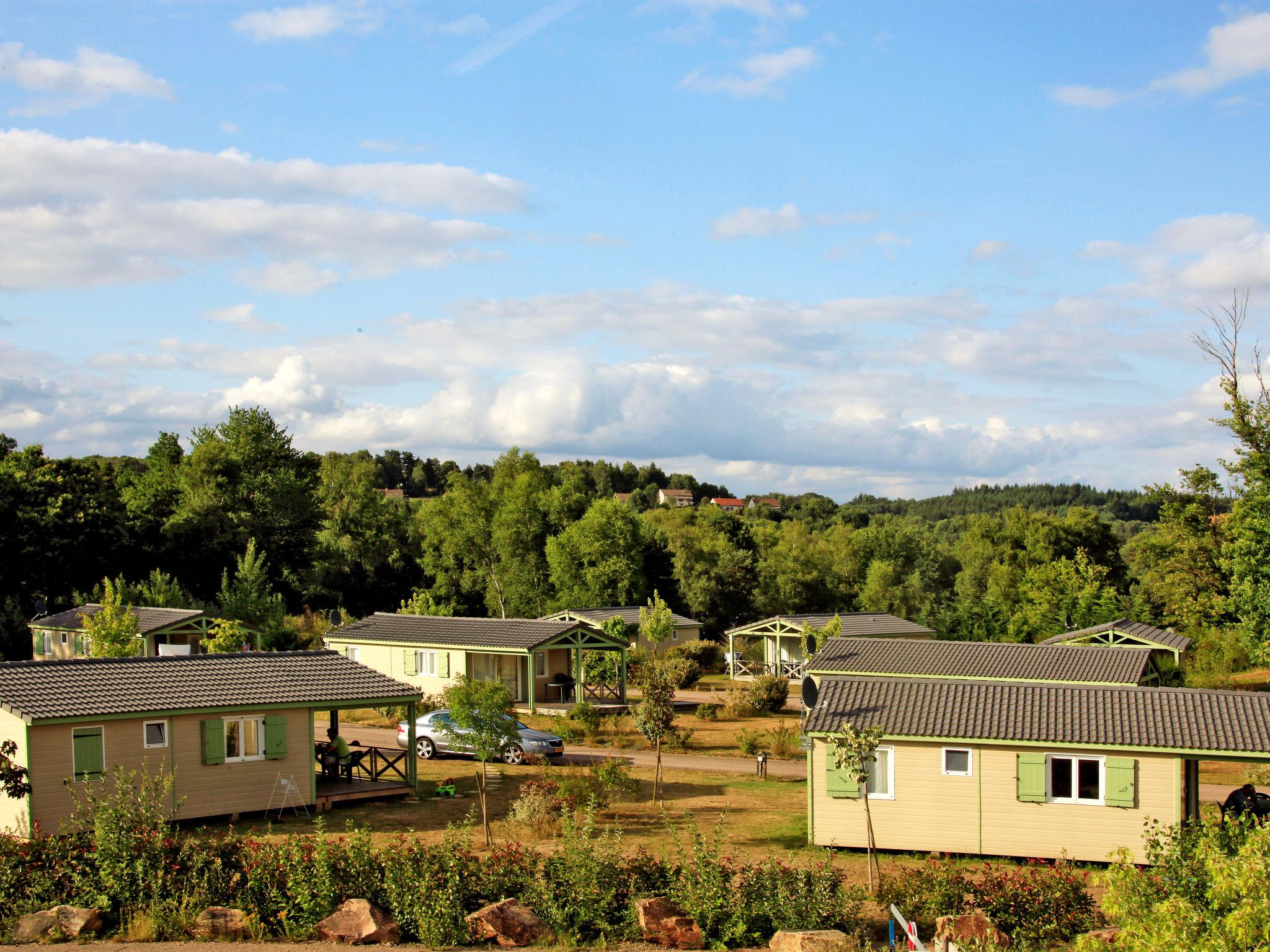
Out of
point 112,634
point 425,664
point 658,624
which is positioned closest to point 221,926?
point 112,634

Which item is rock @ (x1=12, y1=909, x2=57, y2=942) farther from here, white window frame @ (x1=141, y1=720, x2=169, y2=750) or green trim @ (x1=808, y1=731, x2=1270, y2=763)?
green trim @ (x1=808, y1=731, x2=1270, y2=763)

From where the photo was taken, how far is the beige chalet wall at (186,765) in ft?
62.2

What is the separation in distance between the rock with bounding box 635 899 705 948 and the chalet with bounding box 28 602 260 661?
97.5 feet

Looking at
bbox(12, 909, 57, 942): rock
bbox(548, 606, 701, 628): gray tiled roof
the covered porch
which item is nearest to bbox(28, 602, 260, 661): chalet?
bbox(548, 606, 701, 628): gray tiled roof

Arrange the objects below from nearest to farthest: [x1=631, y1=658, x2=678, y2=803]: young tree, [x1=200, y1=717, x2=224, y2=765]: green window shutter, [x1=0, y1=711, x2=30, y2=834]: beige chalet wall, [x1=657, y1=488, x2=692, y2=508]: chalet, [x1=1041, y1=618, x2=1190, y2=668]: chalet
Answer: [x1=0, y1=711, x2=30, y2=834]: beige chalet wall, [x1=200, y1=717, x2=224, y2=765]: green window shutter, [x1=631, y1=658, x2=678, y2=803]: young tree, [x1=1041, y1=618, x2=1190, y2=668]: chalet, [x1=657, y1=488, x2=692, y2=508]: chalet

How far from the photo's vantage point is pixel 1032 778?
60.2 feet

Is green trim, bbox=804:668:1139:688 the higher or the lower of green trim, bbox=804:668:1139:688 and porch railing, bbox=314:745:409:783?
the higher

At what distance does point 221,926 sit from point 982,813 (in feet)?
40.9

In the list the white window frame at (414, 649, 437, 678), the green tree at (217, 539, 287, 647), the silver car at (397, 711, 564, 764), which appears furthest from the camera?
the green tree at (217, 539, 287, 647)

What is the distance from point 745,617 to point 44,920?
58065 mm

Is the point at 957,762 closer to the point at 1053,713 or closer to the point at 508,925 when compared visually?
the point at 1053,713

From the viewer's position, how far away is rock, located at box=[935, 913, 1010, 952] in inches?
509

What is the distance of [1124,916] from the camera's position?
8.57 meters

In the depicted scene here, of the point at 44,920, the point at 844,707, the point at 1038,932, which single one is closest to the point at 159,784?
the point at 44,920
